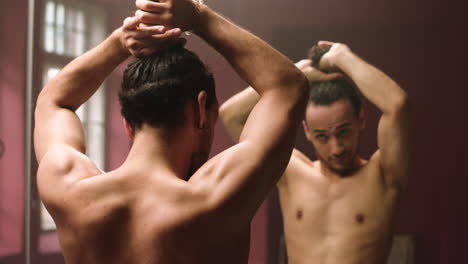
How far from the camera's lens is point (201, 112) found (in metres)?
0.94

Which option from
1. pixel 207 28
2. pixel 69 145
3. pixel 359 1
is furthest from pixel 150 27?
pixel 359 1

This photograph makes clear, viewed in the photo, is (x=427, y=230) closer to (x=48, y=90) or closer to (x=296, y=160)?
(x=296, y=160)

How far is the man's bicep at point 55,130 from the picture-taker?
3.28 ft

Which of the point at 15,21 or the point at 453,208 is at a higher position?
the point at 15,21

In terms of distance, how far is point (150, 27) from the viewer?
955 mm

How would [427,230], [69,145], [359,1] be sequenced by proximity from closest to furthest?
[69,145] → [427,230] → [359,1]

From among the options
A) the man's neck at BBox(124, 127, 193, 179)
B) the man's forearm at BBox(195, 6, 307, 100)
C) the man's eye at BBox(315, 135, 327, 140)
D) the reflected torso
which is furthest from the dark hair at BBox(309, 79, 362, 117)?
the man's neck at BBox(124, 127, 193, 179)

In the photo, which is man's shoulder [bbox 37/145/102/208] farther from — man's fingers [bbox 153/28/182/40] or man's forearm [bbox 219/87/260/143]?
man's forearm [bbox 219/87/260/143]

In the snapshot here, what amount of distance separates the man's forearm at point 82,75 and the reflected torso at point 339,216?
3.09 ft

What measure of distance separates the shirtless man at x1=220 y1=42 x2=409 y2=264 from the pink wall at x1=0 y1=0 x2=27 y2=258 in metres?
0.76

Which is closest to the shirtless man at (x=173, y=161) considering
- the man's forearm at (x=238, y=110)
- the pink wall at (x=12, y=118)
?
the man's forearm at (x=238, y=110)

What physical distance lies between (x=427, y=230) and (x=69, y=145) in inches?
49.3

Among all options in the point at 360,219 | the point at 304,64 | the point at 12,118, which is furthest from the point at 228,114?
the point at 12,118

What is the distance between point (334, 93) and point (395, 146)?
25cm
